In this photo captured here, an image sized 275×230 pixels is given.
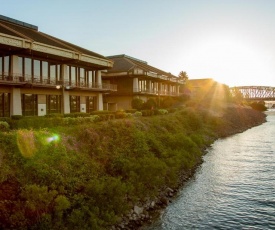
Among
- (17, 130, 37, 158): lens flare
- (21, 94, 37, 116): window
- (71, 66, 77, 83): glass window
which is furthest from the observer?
(71, 66, 77, 83): glass window

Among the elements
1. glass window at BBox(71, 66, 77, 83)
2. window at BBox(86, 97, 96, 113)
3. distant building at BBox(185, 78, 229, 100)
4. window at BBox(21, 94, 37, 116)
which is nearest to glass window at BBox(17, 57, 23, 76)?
window at BBox(21, 94, 37, 116)

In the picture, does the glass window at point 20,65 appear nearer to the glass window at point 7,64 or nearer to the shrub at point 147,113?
the glass window at point 7,64

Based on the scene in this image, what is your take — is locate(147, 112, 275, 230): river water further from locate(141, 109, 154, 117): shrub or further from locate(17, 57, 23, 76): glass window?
locate(17, 57, 23, 76): glass window

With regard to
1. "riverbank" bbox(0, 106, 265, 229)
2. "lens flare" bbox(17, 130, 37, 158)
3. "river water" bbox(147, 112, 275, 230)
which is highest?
"lens flare" bbox(17, 130, 37, 158)

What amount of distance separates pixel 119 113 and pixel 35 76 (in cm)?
1199

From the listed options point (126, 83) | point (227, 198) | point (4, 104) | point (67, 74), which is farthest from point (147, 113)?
point (227, 198)

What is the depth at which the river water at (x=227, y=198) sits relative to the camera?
49.0 ft

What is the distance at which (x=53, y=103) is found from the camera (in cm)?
3712

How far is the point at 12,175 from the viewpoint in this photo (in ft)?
43.7

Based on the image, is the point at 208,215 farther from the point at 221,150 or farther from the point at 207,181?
the point at 221,150

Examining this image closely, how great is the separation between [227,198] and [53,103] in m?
26.5

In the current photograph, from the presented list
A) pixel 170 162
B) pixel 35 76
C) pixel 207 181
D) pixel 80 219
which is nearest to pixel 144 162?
pixel 170 162

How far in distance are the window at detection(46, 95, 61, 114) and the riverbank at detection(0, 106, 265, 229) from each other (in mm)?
14831

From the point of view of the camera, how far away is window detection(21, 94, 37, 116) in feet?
109
